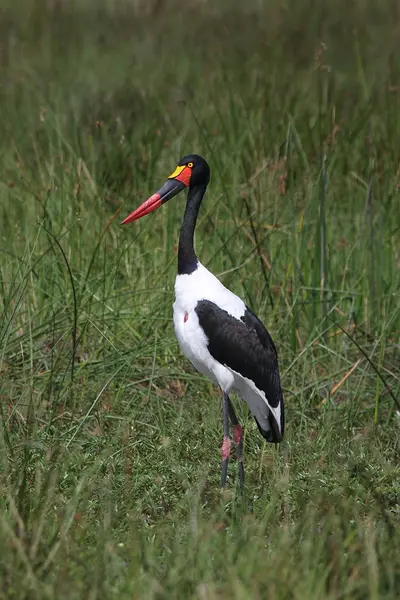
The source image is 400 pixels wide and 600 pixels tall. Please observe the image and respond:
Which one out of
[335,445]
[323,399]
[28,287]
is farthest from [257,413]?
[28,287]

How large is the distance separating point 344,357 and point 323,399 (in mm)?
229

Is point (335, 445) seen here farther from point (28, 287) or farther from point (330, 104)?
point (330, 104)

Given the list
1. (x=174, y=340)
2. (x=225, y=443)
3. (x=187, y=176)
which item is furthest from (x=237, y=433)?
(x=187, y=176)

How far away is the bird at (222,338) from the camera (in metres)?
4.31

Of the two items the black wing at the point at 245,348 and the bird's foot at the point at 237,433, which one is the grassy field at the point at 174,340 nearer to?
the bird's foot at the point at 237,433

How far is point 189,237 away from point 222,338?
16.3 inches

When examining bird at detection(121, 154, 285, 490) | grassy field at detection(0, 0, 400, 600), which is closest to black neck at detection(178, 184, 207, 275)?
bird at detection(121, 154, 285, 490)

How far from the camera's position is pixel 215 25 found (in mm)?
9820

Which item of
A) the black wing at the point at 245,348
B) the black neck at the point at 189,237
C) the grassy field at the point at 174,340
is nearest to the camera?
the grassy field at the point at 174,340

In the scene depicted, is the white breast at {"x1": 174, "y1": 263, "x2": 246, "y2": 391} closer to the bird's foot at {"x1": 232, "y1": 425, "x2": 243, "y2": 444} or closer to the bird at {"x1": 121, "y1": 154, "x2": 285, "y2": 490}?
the bird at {"x1": 121, "y1": 154, "x2": 285, "y2": 490}

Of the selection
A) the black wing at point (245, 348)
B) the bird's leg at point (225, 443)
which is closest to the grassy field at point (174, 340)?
the bird's leg at point (225, 443)

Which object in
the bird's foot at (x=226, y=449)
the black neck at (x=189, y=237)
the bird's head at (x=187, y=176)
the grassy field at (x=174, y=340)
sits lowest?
the bird's foot at (x=226, y=449)

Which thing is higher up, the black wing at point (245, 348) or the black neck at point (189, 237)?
the black neck at point (189, 237)

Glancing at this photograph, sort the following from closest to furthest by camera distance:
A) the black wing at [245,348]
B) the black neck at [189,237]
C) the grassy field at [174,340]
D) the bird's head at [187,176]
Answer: the grassy field at [174,340]
the black wing at [245,348]
the black neck at [189,237]
the bird's head at [187,176]
